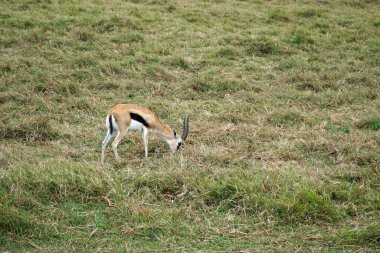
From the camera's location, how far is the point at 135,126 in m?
6.70

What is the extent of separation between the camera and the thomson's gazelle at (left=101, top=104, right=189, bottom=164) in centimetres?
653

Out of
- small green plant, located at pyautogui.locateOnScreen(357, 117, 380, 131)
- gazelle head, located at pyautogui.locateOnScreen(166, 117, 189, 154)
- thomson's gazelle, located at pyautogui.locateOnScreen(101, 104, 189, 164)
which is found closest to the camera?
thomson's gazelle, located at pyautogui.locateOnScreen(101, 104, 189, 164)

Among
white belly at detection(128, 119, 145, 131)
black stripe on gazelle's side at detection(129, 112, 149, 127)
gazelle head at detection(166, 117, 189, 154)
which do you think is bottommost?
gazelle head at detection(166, 117, 189, 154)

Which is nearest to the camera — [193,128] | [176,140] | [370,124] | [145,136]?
[145,136]

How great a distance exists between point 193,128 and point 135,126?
1.06 m


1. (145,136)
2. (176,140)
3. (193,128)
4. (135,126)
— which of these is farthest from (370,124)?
(135,126)

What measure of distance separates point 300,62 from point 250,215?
254 inches

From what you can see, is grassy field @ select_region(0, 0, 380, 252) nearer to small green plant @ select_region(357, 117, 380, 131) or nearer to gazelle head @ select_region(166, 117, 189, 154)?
small green plant @ select_region(357, 117, 380, 131)

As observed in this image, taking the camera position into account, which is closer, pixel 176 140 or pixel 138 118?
pixel 138 118

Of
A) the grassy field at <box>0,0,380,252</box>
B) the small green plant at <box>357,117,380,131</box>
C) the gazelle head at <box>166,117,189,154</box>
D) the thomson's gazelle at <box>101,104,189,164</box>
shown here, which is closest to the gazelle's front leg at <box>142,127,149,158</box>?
the thomson's gazelle at <box>101,104,189,164</box>

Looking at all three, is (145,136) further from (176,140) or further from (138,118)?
(176,140)

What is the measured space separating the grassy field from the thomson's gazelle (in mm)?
223

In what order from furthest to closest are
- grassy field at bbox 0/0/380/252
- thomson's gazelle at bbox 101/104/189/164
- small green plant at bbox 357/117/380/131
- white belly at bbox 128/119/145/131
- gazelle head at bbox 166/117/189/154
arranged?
small green plant at bbox 357/117/380/131 → gazelle head at bbox 166/117/189/154 → white belly at bbox 128/119/145/131 → thomson's gazelle at bbox 101/104/189/164 → grassy field at bbox 0/0/380/252

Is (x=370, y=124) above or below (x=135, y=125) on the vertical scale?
below
